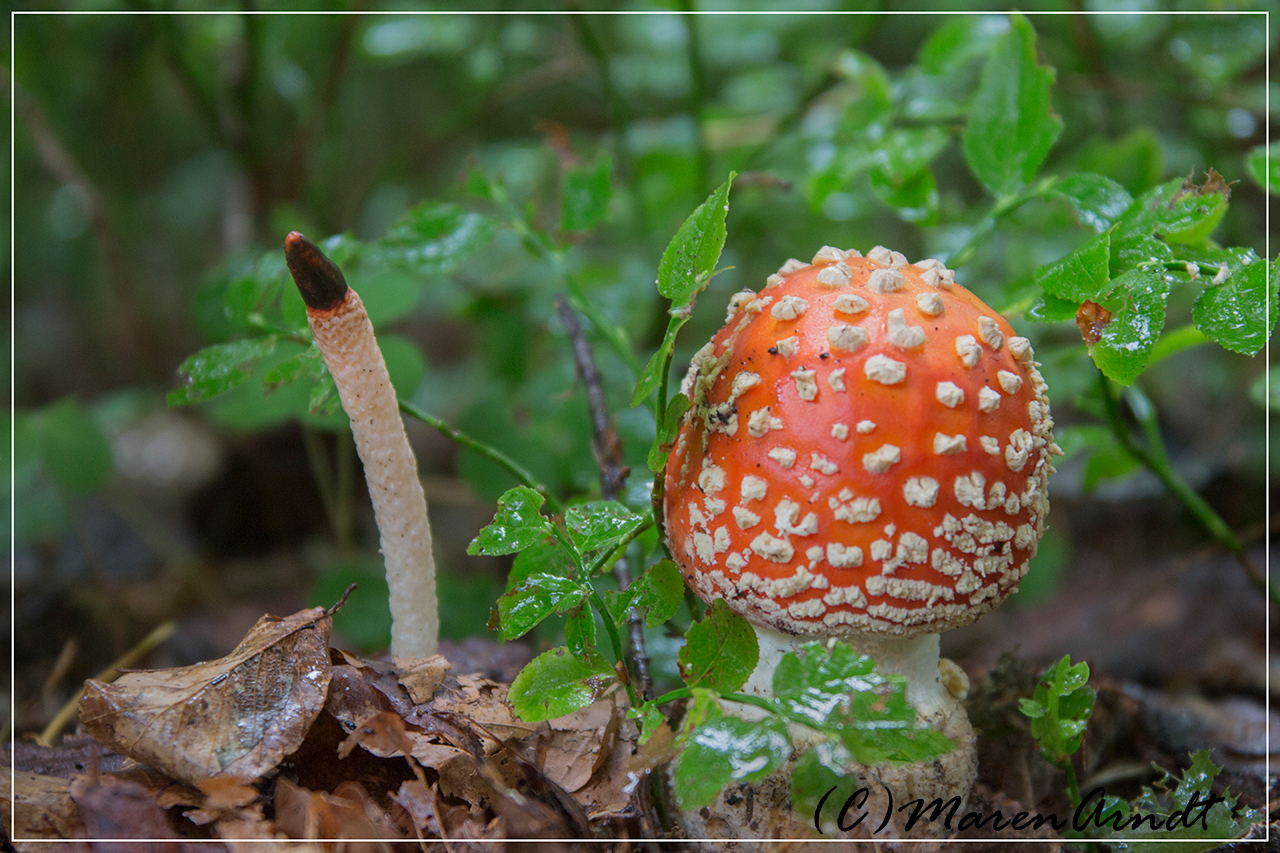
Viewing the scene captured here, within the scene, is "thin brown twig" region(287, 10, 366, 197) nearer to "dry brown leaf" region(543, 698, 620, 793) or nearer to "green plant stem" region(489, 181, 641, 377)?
"green plant stem" region(489, 181, 641, 377)

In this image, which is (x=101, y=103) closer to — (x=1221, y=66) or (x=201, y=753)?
(x=201, y=753)

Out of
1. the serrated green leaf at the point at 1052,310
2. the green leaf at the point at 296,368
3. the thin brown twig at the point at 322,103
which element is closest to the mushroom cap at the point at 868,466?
the serrated green leaf at the point at 1052,310

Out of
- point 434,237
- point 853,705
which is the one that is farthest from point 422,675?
point 434,237

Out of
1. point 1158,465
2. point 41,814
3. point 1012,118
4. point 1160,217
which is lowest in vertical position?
point 41,814

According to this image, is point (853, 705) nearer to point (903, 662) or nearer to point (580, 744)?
point (903, 662)

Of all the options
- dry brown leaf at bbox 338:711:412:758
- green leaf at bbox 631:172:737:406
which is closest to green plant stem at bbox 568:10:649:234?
green leaf at bbox 631:172:737:406

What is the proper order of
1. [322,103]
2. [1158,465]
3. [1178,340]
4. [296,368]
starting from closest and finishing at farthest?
[296,368]
[1178,340]
[1158,465]
[322,103]
